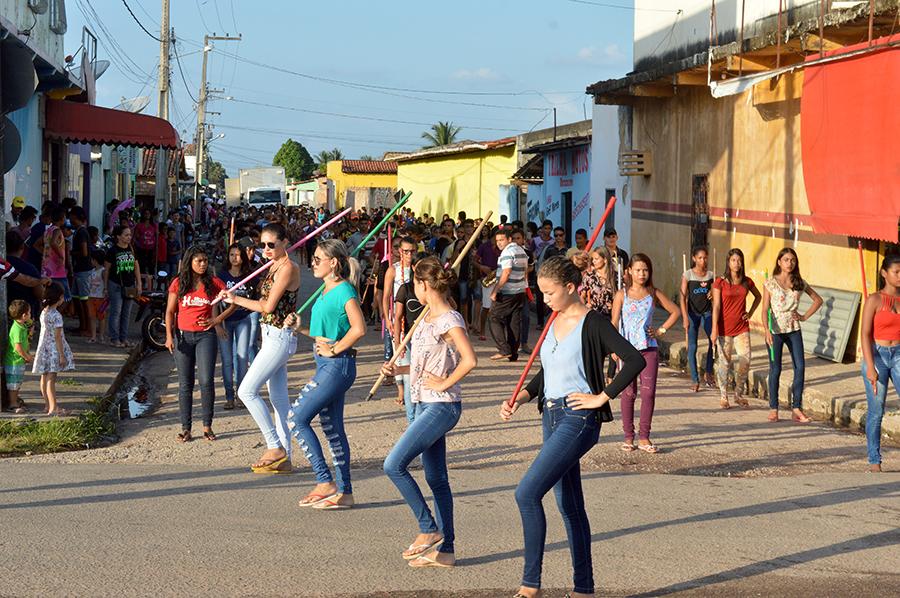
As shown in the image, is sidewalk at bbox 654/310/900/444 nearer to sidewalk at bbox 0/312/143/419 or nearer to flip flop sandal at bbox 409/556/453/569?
flip flop sandal at bbox 409/556/453/569

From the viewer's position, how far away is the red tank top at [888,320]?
368 inches

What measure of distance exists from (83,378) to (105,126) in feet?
30.1

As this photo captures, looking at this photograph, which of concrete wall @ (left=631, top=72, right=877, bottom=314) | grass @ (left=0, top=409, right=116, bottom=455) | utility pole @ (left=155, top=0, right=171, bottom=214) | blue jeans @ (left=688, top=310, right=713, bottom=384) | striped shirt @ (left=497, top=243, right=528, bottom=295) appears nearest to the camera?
grass @ (left=0, top=409, right=116, bottom=455)

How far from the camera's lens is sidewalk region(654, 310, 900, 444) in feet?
39.5

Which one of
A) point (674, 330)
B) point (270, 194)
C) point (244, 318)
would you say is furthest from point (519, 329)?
point (270, 194)

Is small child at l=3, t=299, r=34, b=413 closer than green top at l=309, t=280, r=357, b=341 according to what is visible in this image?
No

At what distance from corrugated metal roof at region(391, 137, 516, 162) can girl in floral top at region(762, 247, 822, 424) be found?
27691 mm

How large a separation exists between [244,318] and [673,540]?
20.4 ft

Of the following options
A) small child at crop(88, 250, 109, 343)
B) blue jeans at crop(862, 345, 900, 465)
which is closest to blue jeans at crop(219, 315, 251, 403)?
small child at crop(88, 250, 109, 343)

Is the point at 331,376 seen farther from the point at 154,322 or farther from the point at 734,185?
the point at 734,185

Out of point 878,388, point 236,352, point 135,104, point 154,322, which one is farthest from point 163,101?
point 878,388

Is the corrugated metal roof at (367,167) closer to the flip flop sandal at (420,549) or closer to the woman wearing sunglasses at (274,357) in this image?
the woman wearing sunglasses at (274,357)

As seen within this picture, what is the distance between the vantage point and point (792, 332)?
12125mm

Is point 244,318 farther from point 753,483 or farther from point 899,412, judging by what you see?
point 899,412
